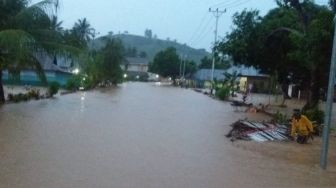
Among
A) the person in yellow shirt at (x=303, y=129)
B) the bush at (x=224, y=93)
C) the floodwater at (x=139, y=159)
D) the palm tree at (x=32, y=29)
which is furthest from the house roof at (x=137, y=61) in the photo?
the person in yellow shirt at (x=303, y=129)

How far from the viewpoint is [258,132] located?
18734 millimetres

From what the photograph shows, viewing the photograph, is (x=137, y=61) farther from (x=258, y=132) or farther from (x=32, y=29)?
(x=258, y=132)

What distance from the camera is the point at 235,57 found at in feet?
108

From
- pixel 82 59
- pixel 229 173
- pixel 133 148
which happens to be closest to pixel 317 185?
pixel 229 173

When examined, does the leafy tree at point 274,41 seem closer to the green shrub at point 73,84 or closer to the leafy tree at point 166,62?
the green shrub at point 73,84

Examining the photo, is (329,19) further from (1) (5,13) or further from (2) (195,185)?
(1) (5,13)

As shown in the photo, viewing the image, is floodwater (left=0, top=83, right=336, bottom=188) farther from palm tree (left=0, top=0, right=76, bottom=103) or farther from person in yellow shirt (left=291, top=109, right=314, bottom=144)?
palm tree (left=0, top=0, right=76, bottom=103)

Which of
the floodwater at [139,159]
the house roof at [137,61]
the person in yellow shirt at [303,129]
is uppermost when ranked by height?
the house roof at [137,61]

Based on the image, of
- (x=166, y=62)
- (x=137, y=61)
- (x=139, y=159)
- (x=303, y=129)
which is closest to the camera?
(x=139, y=159)

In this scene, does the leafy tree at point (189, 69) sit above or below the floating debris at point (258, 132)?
above

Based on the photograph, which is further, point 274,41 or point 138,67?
point 138,67

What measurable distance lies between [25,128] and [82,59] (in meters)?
10.7

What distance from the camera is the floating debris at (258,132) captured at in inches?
716

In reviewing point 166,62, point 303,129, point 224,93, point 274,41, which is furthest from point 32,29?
point 166,62
